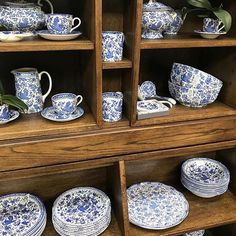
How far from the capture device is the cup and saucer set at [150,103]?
0.95 m

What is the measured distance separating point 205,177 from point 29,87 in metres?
0.81

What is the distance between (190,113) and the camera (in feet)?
3.26

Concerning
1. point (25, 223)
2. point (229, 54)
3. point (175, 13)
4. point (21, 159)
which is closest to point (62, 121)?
point (21, 159)

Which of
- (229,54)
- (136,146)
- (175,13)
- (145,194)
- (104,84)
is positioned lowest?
(145,194)

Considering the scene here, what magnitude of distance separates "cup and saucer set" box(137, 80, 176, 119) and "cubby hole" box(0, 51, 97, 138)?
16 cm

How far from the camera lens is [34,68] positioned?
995mm

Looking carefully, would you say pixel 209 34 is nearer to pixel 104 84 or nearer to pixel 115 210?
pixel 104 84

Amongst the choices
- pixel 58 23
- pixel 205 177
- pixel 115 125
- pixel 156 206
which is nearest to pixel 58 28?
pixel 58 23

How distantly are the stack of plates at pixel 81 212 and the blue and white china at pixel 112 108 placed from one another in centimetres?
35

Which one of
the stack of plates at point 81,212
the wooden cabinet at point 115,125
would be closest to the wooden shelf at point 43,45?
the wooden cabinet at point 115,125

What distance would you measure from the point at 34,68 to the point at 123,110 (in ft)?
1.10

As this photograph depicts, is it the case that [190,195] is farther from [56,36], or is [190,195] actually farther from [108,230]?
[56,36]

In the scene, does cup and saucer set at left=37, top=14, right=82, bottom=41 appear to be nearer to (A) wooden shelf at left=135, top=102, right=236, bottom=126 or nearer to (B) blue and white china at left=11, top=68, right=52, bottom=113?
(B) blue and white china at left=11, top=68, right=52, bottom=113

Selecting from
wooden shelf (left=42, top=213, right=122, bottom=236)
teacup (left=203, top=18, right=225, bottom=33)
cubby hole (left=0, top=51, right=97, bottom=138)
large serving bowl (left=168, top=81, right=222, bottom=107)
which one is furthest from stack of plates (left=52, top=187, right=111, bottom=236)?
teacup (left=203, top=18, right=225, bottom=33)
